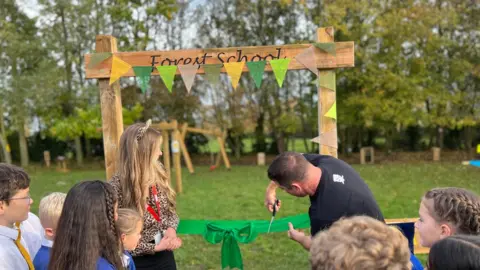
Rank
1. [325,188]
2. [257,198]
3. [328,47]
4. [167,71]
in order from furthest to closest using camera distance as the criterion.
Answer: [257,198], [167,71], [328,47], [325,188]

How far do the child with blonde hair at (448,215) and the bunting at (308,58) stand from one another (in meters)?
1.38

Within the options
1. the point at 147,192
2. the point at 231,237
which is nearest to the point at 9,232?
the point at 147,192

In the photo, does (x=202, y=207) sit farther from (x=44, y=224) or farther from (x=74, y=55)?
(x=74, y=55)

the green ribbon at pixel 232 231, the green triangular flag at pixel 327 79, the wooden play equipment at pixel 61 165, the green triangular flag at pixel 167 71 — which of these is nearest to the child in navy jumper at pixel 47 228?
the green triangular flag at pixel 167 71

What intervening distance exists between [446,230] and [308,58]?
1.63 m

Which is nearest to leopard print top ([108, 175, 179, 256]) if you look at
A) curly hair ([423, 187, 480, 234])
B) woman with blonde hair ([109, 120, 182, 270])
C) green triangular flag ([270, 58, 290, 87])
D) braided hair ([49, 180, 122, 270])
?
woman with blonde hair ([109, 120, 182, 270])

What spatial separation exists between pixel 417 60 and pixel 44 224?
49.9ft

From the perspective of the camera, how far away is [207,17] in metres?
18.2

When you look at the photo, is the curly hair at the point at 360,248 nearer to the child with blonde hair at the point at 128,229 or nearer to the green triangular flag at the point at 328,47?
the child with blonde hair at the point at 128,229

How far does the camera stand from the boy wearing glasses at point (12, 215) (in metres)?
2.15

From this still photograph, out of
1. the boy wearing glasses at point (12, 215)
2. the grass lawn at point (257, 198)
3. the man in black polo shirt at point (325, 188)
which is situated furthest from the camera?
the grass lawn at point (257, 198)

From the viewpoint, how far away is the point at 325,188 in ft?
8.02

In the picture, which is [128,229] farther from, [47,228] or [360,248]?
[360,248]

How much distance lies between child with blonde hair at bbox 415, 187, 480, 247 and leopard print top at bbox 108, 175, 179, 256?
1.50m
